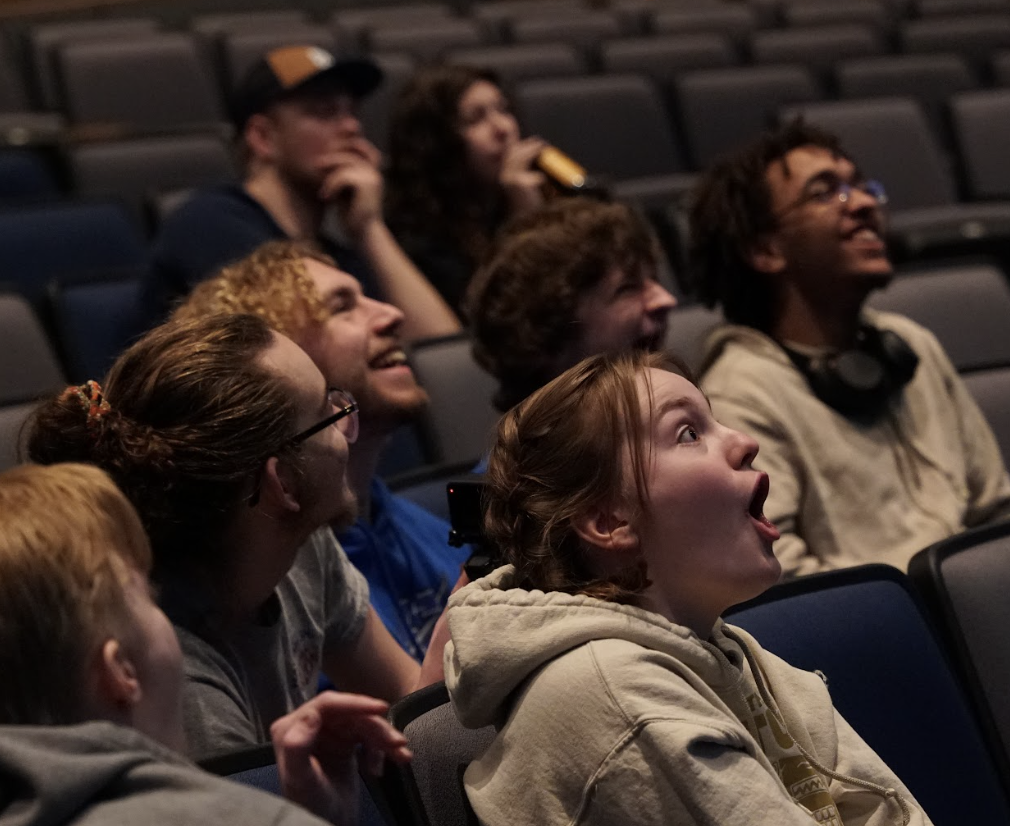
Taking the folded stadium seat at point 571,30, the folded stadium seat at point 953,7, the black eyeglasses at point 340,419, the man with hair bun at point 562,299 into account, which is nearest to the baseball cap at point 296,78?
the man with hair bun at point 562,299

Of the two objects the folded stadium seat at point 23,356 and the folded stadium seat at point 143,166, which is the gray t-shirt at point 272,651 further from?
the folded stadium seat at point 143,166

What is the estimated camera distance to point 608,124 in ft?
13.5

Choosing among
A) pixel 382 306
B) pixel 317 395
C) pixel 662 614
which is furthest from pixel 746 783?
pixel 382 306

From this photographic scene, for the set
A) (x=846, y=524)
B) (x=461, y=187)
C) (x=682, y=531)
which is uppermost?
(x=682, y=531)

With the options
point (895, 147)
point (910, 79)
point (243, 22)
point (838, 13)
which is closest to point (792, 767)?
point (895, 147)

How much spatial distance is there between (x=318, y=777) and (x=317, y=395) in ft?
1.39

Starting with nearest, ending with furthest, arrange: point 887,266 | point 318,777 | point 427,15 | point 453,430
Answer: point 318,777
point 887,266
point 453,430
point 427,15

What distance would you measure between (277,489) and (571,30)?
4099 mm

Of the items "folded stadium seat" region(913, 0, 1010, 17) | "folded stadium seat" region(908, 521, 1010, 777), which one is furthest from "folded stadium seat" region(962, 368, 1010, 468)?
"folded stadium seat" region(913, 0, 1010, 17)

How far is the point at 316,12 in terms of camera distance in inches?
214

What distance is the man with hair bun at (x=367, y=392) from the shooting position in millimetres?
1676

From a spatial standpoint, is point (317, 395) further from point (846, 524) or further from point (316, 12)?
point (316, 12)

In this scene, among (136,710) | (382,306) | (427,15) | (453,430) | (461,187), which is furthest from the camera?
(427,15)

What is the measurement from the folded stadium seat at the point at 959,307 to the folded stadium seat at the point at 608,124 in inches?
51.6
